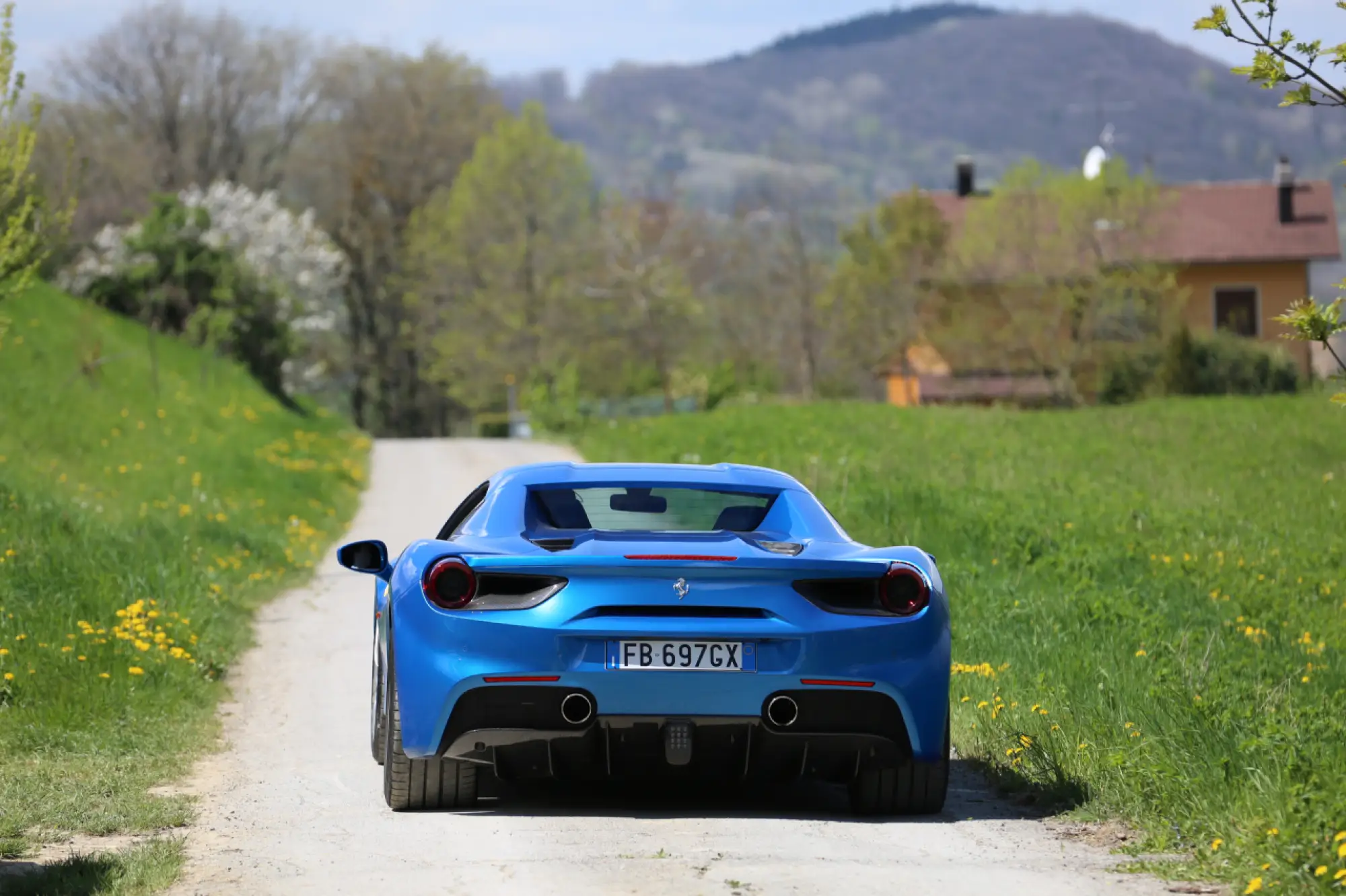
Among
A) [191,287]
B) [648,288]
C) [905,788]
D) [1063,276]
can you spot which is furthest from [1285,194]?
[905,788]

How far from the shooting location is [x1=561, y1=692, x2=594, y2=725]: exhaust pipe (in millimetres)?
6668

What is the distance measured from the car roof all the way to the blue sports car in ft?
2.21

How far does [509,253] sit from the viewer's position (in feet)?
228

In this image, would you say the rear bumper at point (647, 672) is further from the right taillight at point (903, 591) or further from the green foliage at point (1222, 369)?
the green foliage at point (1222, 369)

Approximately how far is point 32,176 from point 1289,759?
Answer: 9.55m

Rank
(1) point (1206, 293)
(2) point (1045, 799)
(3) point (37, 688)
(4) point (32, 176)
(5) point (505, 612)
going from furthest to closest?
(1) point (1206, 293) < (4) point (32, 176) < (3) point (37, 688) < (2) point (1045, 799) < (5) point (505, 612)

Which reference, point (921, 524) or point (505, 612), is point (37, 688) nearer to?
point (505, 612)

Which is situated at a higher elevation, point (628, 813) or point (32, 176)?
point (32, 176)

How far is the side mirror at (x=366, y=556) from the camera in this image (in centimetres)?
798

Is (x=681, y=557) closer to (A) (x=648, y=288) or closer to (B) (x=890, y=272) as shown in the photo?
(B) (x=890, y=272)

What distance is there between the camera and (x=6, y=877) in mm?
5836

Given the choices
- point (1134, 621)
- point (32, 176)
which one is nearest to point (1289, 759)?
point (1134, 621)

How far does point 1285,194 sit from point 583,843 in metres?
65.8

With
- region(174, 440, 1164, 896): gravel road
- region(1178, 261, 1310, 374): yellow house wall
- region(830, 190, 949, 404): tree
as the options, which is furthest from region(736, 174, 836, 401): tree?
region(174, 440, 1164, 896): gravel road
